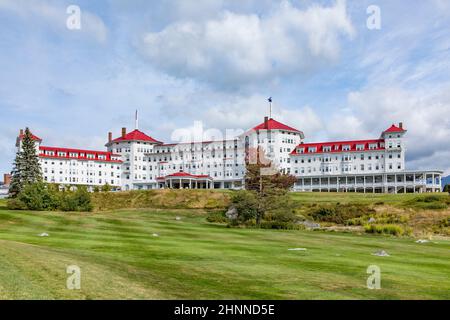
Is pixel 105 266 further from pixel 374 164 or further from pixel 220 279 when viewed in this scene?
pixel 374 164

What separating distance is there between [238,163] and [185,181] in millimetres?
16651

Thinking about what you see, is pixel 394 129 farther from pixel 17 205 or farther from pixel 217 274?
pixel 217 274

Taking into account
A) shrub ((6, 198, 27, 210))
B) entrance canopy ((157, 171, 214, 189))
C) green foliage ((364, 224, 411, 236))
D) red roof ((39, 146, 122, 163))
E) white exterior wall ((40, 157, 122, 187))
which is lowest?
green foliage ((364, 224, 411, 236))

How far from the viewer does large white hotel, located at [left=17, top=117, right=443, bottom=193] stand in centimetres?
12094

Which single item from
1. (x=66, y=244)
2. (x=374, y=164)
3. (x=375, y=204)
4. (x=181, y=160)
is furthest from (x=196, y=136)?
(x=66, y=244)

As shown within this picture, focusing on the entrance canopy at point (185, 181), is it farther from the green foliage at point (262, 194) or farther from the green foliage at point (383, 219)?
the green foliage at point (383, 219)

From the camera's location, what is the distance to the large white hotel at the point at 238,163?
121m

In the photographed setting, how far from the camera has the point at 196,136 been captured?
142000 millimetres

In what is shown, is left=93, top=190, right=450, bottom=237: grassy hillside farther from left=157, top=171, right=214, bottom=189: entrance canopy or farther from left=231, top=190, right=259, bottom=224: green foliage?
left=157, top=171, right=214, bottom=189: entrance canopy

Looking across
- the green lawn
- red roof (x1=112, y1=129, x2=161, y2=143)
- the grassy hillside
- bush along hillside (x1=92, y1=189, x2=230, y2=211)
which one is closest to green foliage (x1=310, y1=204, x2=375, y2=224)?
the grassy hillside

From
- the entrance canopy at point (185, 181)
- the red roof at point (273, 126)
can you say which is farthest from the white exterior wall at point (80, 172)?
the red roof at point (273, 126)

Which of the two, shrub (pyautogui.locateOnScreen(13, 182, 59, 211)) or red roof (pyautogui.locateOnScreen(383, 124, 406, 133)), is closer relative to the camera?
shrub (pyautogui.locateOnScreen(13, 182, 59, 211))

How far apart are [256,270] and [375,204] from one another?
6127 centimetres

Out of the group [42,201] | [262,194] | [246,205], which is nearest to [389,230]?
[262,194]
